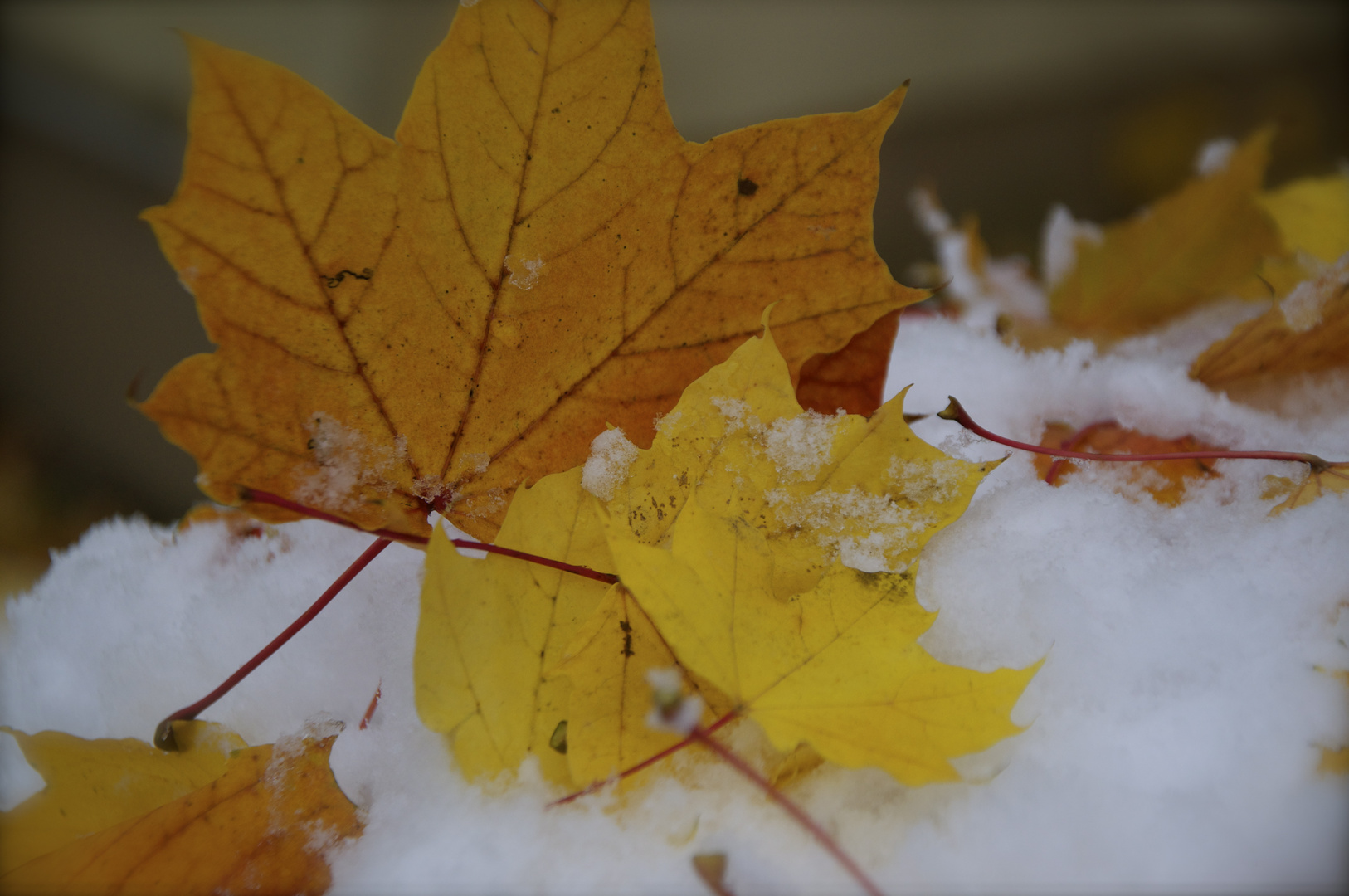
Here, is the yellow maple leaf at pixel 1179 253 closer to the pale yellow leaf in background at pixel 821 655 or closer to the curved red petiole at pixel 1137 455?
the curved red petiole at pixel 1137 455

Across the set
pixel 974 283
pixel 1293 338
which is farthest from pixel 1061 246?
pixel 1293 338

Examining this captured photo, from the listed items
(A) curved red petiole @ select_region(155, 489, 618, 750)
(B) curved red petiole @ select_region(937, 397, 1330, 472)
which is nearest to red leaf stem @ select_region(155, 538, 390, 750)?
(A) curved red petiole @ select_region(155, 489, 618, 750)

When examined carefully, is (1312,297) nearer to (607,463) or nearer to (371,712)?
(607,463)

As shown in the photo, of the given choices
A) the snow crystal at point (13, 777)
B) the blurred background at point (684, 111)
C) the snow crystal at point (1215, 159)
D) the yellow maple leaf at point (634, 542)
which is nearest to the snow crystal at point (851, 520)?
the yellow maple leaf at point (634, 542)

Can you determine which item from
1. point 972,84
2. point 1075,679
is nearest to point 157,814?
point 1075,679

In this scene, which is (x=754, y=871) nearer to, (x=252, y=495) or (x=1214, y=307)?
(x=252, y=495)
